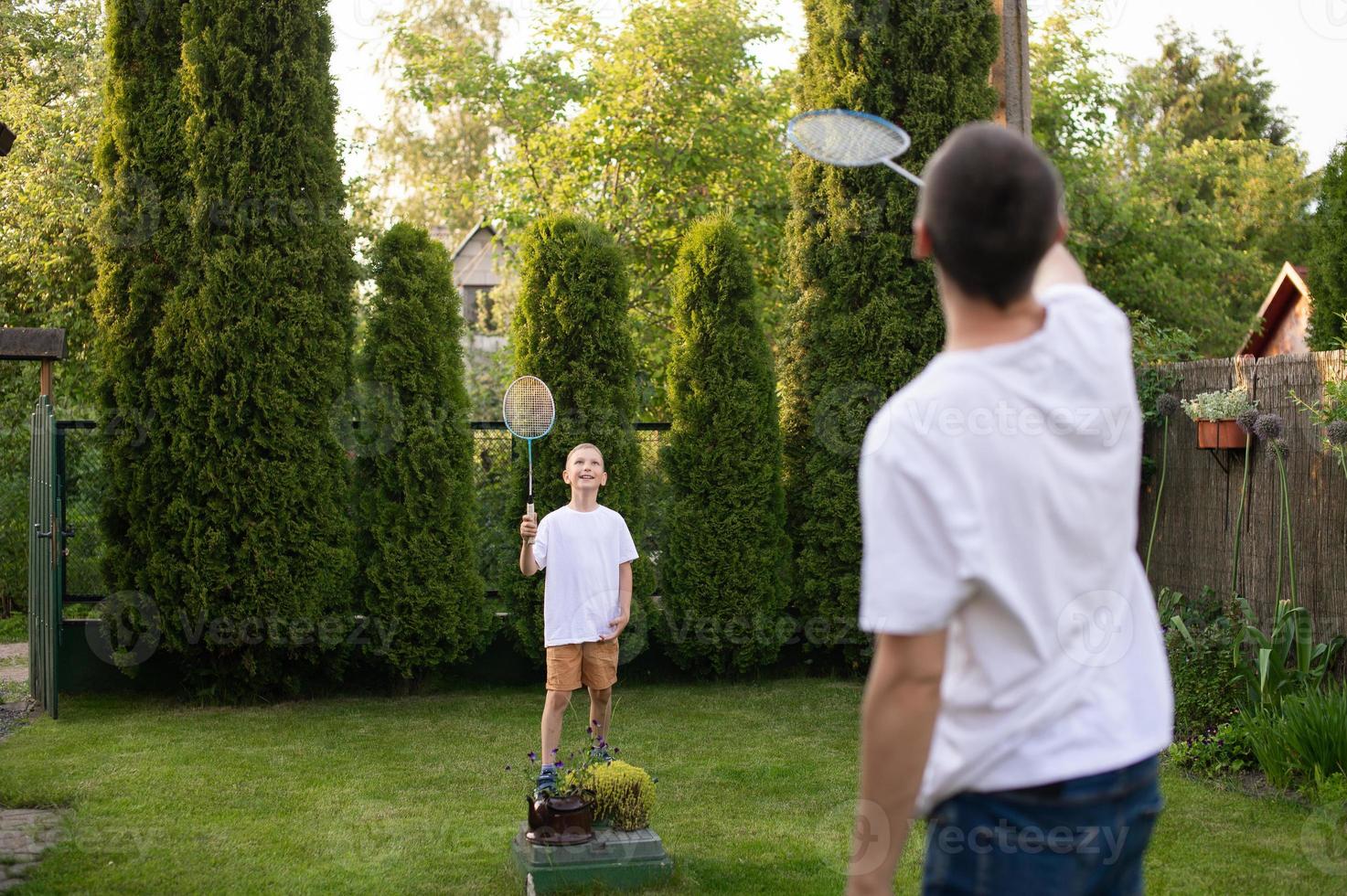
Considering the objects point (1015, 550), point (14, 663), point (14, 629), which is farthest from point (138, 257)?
point (1015, 550)

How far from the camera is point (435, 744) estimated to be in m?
7.92

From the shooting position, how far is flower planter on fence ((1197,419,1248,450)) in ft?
24.1

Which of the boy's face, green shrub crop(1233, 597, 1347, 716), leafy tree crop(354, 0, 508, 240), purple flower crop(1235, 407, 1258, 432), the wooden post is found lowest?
green shrub crop(1233, 597, 1347, 716)

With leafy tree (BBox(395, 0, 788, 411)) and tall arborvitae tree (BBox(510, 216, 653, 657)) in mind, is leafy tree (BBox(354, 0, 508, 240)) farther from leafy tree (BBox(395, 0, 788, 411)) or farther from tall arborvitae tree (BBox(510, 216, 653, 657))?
tall arborvitae tree (BBox(510, 216, 653, 657))

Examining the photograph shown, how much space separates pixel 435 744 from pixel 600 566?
2.27 m

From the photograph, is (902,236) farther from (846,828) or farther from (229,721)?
(229,721)

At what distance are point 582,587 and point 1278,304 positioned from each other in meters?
22.9

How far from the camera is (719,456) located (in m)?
9.97

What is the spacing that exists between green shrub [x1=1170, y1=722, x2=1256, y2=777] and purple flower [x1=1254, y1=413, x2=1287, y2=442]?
1.67 metres

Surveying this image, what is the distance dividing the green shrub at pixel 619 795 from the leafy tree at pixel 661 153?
11330 mm

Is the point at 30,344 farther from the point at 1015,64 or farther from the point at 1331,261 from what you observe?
the point at 1331,261

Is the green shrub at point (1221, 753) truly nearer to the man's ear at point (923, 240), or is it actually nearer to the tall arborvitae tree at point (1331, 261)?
the tall arborvitae tree at point (1331, 261)

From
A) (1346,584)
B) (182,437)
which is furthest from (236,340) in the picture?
(1346,584)

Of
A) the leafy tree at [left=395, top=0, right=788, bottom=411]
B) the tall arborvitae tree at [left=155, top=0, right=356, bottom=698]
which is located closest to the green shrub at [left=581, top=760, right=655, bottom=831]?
the tall arborvitae tree at [left=155, top=0, right=356, bottom=698]
